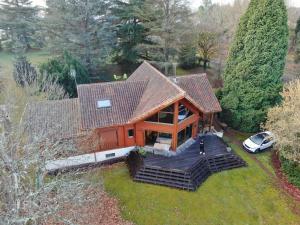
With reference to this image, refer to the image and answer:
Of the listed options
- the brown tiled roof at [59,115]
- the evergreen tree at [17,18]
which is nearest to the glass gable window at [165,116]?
the brown tiled roof at [59,115]

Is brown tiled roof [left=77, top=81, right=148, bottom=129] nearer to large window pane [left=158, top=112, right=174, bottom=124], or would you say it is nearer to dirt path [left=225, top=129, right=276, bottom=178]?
large window pane [left=158, top=112, right=174, bottom=124]

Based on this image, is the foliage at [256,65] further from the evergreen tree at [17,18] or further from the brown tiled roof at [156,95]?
the evergreen tree at [17,18]

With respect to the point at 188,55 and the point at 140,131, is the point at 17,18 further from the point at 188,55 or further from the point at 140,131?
the point at 140,131

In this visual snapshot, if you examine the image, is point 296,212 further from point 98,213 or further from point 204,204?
point 98,213

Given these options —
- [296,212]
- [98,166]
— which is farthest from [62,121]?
[296,212]

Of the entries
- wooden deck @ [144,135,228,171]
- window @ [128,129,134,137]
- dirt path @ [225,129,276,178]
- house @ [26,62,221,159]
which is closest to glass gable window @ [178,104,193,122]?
house @ [26,62,221,159]

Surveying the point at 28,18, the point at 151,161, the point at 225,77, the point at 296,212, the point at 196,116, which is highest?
the point at 28,18

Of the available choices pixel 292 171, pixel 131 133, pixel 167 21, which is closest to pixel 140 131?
pixel 131 133
